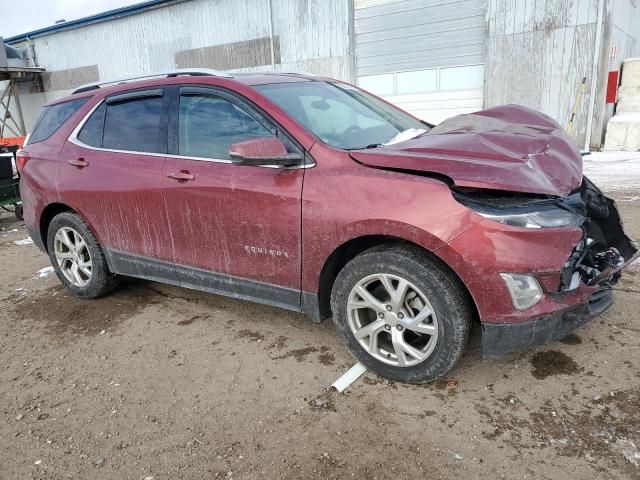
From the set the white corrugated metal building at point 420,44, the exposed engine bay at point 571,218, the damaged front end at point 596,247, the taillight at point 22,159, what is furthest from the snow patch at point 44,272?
the white corrugated metal building at point 420,44

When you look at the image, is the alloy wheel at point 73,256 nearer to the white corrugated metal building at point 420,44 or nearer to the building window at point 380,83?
the white corrugated metal building at point 420,44

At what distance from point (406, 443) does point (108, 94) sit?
11.3 ft

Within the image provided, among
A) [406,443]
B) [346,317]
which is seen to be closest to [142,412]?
[346,317]

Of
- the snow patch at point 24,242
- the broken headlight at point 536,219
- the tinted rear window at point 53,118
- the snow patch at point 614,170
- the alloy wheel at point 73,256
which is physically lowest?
the snow patch at point 24,242

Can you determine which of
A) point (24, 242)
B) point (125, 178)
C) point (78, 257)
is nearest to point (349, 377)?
point (125, 178)

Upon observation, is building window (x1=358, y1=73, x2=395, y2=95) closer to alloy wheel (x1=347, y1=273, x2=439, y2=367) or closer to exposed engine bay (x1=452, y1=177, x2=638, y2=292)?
exposed engine bay (x1=452, y1=177, x2=638, y2=292)

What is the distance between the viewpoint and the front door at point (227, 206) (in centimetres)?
302

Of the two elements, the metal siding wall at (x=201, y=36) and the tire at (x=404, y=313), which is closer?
the tire at (x=404, y=313)

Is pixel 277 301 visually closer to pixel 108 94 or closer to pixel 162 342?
pixel 162 342

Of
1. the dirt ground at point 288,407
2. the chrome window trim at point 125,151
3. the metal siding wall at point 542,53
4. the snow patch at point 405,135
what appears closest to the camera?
the dirt ground at point 288,407

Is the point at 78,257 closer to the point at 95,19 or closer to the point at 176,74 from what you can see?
the point at 176,74

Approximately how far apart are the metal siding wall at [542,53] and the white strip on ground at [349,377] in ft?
34.7

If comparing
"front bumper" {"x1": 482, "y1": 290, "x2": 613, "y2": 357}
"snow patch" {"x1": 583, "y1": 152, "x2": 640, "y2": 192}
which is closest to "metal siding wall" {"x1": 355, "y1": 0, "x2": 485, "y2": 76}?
"snow patch" {"x1": 583, "y1": 152, "x2": 640, "y2": 192}

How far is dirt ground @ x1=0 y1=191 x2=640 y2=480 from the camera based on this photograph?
2.27 metres
